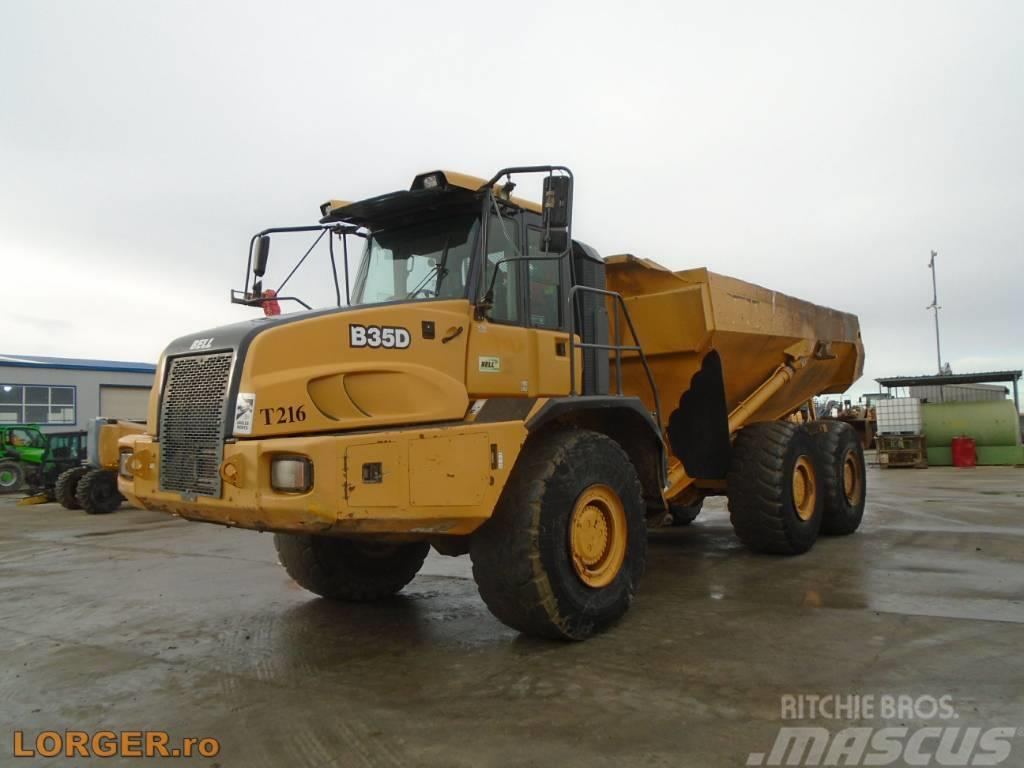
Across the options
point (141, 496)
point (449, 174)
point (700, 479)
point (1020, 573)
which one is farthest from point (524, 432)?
point (1020, 573)

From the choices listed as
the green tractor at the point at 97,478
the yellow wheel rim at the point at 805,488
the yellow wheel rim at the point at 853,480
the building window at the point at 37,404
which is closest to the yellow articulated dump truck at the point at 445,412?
the yellow wheel rim at the point at 805,488

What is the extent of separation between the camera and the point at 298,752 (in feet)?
10.1

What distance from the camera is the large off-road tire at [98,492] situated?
48.8ft

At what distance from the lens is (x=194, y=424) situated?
4.14 metres

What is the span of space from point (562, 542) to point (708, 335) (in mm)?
2814

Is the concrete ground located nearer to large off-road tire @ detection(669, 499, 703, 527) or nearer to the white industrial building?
large off-road tire @ detection(669, 499, 703, 527)

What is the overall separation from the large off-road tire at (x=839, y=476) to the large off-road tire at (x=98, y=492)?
510 inches

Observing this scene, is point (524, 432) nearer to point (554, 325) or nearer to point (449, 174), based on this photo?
point (554, 325)

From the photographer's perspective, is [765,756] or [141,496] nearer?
[765,756]

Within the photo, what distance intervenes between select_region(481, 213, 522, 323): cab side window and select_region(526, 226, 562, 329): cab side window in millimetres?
131

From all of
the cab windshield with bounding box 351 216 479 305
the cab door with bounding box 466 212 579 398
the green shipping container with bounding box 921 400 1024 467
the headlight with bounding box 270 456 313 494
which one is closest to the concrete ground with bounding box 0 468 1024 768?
the headlight with bounding box 270 456 313 494

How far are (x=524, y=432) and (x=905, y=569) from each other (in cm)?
413

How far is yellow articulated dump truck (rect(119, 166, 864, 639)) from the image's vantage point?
382 cm

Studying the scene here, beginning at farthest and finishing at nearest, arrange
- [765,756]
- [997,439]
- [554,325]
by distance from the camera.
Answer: [997,439] → [554,325] → [765,756]
